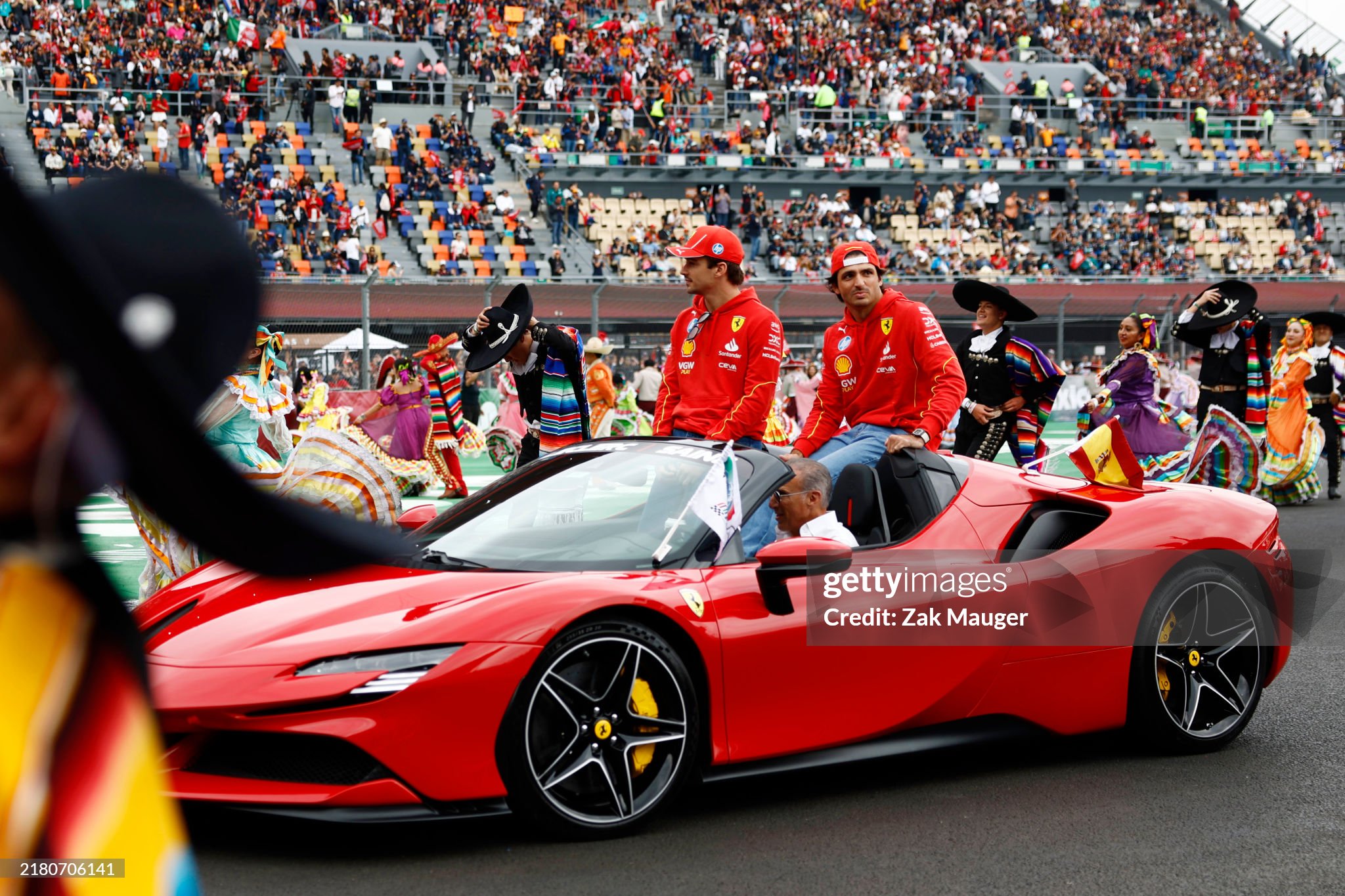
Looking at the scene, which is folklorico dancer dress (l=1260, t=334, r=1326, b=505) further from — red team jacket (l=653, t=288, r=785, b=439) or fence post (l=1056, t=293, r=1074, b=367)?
fence post (l=1056, t=293, r=1074, b=367)

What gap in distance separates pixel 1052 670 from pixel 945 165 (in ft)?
116

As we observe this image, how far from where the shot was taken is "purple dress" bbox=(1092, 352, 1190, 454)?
12422 millimetres

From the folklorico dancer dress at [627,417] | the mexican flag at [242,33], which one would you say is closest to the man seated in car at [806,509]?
the folklorico dancer dress at [627,417]

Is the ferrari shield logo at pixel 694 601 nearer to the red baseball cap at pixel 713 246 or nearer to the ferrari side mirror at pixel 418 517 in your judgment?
the ferrari side mirror at pixel 418 517

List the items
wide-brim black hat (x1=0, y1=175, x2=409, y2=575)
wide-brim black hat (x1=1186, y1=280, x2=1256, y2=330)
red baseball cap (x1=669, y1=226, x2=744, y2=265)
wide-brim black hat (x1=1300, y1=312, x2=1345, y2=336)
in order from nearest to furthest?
1. wide-brim black hat (x1=0, y1=175, x2=409, y2=575)
2. red baseball cap (x1=669, y1=226, x2=744, y2=265)
3. wide-brim black hat (x1=1186, y1=280, x2=1256, y2=330)
4. wide-brim black hat (x1=1300, y1=312, x2=1345, y2=336)

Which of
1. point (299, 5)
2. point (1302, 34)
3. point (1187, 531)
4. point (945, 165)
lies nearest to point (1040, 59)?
point (945, 165)

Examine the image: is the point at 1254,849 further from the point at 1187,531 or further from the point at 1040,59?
the point at 1040,59

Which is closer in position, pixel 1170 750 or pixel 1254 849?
pixel 1254 849

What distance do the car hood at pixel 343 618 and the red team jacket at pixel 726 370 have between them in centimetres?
268

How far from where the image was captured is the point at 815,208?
3616cm

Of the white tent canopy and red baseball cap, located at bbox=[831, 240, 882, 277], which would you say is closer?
red baseball cap, located at bbox=[831, 240, 882, 277]

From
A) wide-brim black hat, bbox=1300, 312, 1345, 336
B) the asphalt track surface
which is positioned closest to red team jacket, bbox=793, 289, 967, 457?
the asphalt track surface

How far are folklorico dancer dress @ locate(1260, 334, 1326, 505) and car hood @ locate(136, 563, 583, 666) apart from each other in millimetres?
12102

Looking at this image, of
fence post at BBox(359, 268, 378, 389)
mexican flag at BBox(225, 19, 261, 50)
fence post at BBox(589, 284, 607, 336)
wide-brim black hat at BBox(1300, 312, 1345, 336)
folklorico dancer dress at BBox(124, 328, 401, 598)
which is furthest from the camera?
mexican flag at BBox(225, 19, 261, 50)
